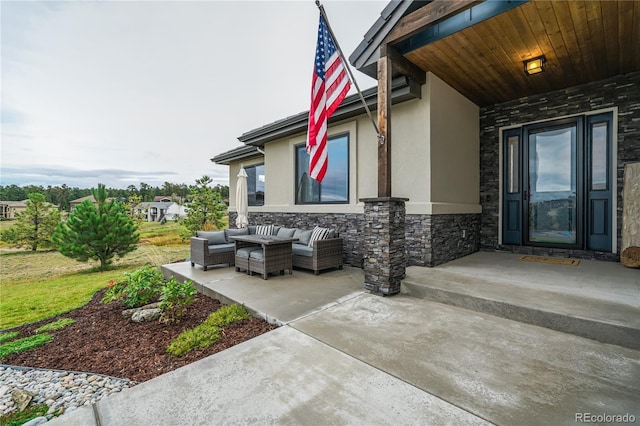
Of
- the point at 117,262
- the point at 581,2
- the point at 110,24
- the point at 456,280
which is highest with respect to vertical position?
the point at 110,24

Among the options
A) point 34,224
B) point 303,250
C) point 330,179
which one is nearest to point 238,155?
point 330,179

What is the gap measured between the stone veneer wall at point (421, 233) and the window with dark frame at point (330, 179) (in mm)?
444

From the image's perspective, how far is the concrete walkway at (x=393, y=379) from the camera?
5.43ft

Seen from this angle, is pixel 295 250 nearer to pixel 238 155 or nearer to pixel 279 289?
pixel 279 289

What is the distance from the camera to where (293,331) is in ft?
9.36

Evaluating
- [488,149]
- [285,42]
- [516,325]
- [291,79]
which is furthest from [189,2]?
[516,325]

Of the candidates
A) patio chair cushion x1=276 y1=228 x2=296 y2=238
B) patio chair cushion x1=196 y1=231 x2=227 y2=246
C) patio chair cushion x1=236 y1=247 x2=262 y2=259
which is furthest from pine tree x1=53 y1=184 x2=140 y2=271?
patio chair cushion x1=276 y1=228 x2=296 y2=238

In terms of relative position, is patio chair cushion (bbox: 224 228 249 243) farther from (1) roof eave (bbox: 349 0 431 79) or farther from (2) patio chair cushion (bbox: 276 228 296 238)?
(1) roof eave (bbox: 349 0 431 79)

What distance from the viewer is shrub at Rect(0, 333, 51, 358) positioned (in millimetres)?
3152

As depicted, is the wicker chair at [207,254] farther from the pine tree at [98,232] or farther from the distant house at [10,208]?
the distant house at [10,208]

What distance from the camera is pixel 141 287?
162 inches

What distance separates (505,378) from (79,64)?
396 inches

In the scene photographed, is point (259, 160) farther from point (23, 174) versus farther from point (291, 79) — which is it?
point (23, 174)

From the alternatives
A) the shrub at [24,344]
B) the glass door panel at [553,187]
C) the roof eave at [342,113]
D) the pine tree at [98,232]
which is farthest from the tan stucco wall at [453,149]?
the pine tree at [98,232]
